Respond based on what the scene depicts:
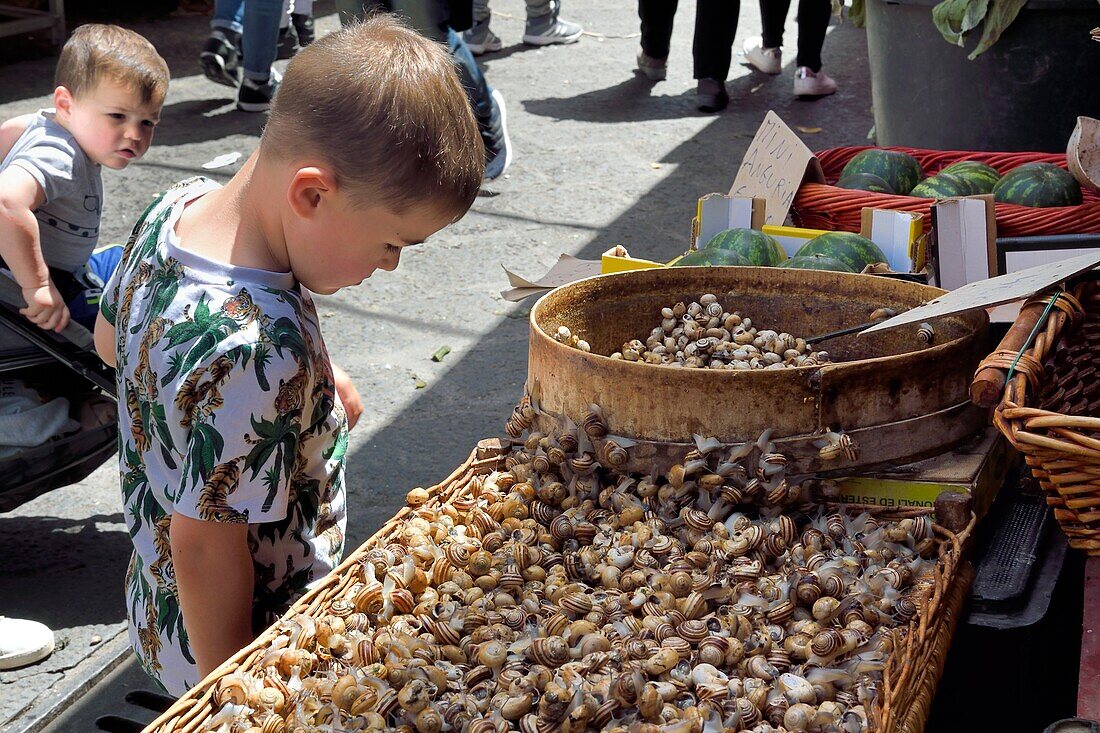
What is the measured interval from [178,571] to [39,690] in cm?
129

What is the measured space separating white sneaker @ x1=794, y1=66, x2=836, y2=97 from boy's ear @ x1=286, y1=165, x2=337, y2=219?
632 cm

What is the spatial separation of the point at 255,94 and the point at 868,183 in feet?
16.2

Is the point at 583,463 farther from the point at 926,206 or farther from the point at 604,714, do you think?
the point at 926,206

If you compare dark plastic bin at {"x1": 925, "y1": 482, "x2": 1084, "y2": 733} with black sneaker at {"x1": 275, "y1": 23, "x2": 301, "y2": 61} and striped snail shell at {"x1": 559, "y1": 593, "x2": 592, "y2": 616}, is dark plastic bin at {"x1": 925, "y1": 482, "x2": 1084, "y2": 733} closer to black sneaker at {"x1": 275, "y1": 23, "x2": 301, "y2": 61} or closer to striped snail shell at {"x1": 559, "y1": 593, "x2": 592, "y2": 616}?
striped snail shell at {"x1": 559, "y1": 593, "x2": 592, "y2": 616}

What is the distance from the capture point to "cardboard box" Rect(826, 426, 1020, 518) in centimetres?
161

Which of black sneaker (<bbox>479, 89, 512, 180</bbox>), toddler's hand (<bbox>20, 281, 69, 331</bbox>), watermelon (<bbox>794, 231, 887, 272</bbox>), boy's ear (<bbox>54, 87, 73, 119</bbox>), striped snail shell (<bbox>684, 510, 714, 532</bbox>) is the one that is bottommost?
black sneaker (<bbox>479, 89, 512, 180</bbox>)

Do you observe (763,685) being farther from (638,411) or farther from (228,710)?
(228,710)

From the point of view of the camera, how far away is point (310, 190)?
139cm

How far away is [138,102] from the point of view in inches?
106

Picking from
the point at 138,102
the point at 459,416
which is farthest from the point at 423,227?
the point at 459,416

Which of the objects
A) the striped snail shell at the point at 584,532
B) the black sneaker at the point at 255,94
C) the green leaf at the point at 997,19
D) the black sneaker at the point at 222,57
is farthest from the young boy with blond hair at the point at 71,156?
the black sneaker at the point at 222,57

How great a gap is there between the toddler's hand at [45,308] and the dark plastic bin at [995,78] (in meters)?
3.01

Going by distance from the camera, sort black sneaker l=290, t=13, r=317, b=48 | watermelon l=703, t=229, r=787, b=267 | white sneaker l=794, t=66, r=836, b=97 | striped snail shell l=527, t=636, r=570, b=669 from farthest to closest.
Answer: black sneaker l=290, t=13, r=317, b=48, white sneaker l=794, t=66, r=836, b=97, watermelon l=703, t=229, r=787, b=267, striped snail shell l=527, t=636, r=570, b=669

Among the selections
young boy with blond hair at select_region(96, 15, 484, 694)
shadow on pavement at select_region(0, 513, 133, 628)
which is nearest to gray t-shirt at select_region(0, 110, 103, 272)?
shadow on pavement at select_region(0, 513, 133, 628)
